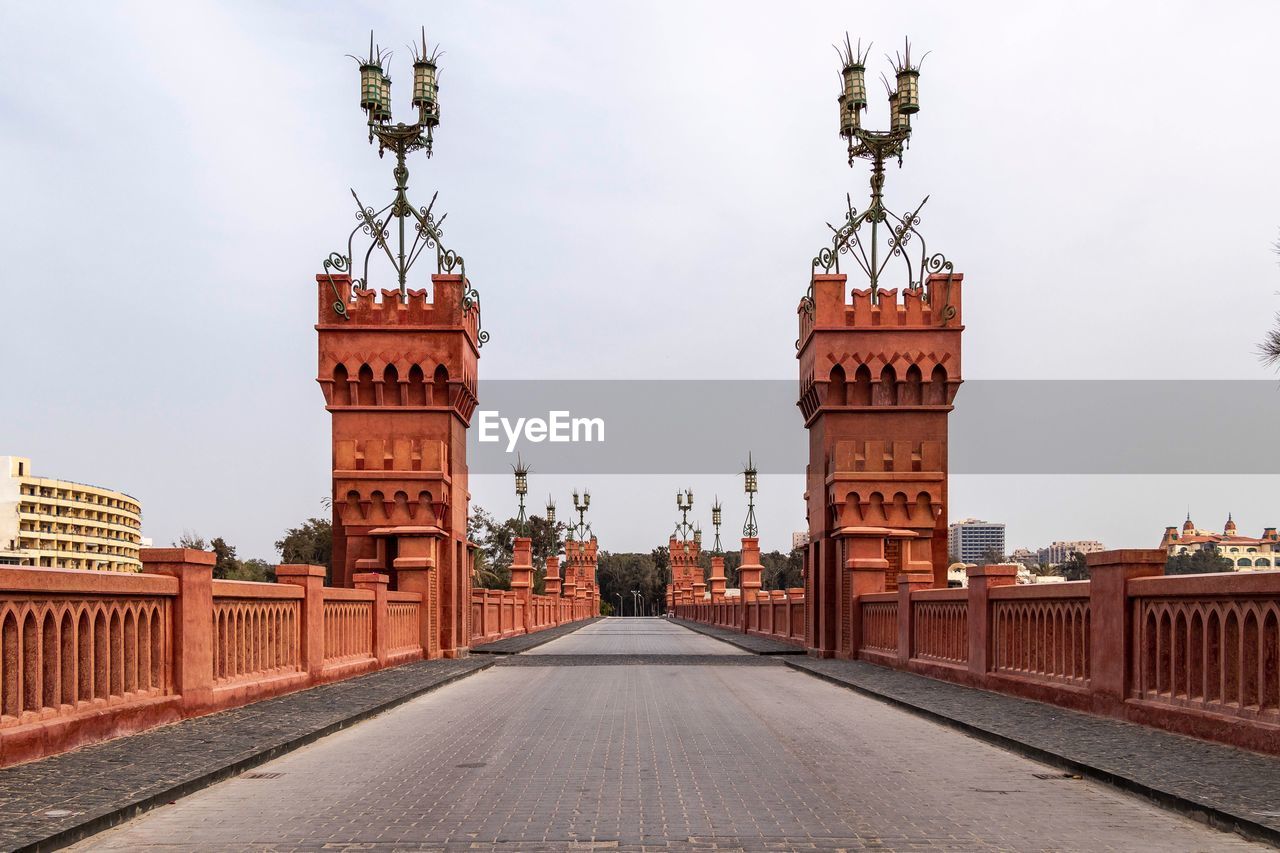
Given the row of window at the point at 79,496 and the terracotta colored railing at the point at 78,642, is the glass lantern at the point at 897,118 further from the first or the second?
the row of window at the point at 79,496

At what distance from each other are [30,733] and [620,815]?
5225 millimetres

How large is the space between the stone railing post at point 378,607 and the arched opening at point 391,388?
18.7 ft

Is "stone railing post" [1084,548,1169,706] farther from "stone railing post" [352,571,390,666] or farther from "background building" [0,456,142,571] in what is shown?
"background building" [0,456,142,571]

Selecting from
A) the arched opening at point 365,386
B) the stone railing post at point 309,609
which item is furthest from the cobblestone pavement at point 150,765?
the arched opening at point 365,386

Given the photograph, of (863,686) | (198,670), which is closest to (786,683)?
(863,686)

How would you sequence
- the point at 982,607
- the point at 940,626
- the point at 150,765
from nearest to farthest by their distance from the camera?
the point at 150,765 < the point at 982,607 < the point at 940,626

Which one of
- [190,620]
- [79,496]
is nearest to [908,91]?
[190,620]

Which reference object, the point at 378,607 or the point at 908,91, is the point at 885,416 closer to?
the point at 908,91

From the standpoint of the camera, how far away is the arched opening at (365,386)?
29125 mm

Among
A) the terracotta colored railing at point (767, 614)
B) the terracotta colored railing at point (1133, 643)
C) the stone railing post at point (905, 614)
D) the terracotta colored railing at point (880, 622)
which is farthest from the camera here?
the terracotta colored railing at point (767, 614)

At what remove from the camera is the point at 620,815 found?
857 cm

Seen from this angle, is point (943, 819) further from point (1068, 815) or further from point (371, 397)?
point (371, 397)

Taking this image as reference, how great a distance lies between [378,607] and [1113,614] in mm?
14407

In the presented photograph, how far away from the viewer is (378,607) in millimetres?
24250
